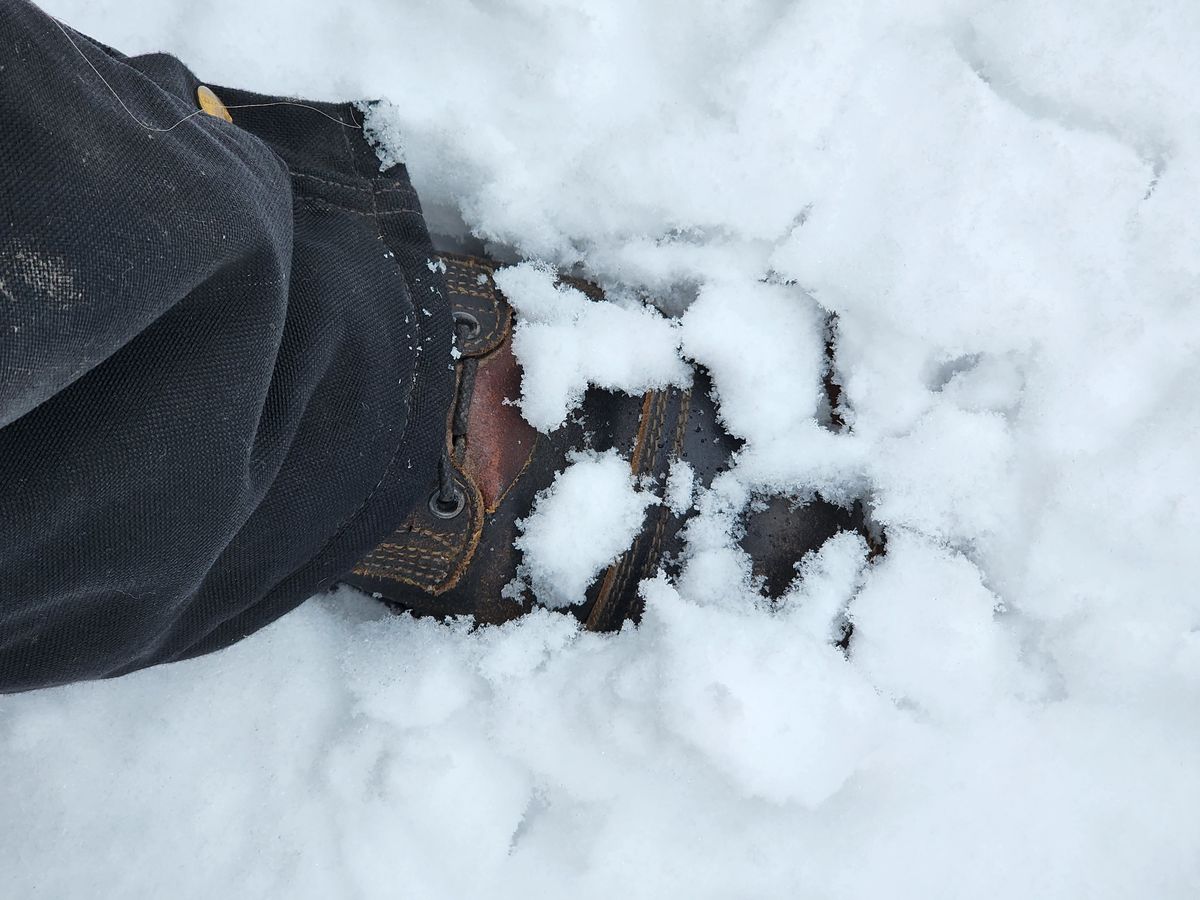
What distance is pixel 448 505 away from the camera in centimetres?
102

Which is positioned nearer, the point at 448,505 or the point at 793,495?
the point at 448,505

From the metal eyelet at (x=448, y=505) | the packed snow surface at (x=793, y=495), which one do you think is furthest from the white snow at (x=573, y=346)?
the metal eyelet at (x=448, y=505)

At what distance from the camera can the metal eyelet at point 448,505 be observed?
1006 mm

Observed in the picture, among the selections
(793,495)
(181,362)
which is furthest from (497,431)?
(181,362)

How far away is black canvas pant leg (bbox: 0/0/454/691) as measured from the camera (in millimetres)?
474

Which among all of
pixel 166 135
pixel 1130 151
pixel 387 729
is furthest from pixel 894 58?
pixel 387 729

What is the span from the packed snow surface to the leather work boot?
3 cm

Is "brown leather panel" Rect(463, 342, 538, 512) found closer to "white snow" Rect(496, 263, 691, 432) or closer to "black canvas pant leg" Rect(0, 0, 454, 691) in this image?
"white snow" Rect(496, 263, 691, 432)

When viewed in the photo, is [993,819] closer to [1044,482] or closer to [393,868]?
[1044,482]

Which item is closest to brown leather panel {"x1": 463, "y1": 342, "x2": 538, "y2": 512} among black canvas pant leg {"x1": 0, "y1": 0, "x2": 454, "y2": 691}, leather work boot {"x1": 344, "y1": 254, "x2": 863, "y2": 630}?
leather work boot {"x1": 344, "y1": 254, "x2": 863, "y2": 630}

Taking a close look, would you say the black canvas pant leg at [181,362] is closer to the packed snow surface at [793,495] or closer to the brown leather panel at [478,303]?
the brown leather panel at [478,303]

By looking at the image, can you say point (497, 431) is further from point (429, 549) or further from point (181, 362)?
point (181, 362)

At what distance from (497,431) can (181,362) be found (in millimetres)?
478

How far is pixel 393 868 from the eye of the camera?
3.48 feet
